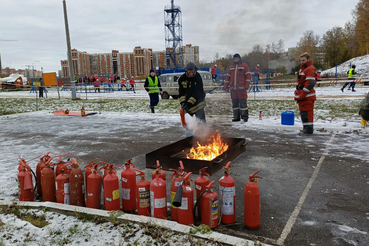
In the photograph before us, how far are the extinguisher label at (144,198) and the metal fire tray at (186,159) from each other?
1.69 m

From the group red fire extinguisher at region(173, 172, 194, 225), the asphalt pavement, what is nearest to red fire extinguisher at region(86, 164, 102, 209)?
red fire extinguisher at region(173, 172, 194, 225)

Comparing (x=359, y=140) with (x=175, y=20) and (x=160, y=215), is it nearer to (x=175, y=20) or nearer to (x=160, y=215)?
(x=160, y=215)

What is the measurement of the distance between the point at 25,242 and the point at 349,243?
335cm

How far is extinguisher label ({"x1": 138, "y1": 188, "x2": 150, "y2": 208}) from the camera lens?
3559mm

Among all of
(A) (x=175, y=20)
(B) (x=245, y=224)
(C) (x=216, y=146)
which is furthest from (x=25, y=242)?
(A) (x=175, y=20)

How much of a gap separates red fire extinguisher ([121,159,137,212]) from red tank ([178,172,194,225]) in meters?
0.78

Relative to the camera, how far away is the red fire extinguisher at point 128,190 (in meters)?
3.80

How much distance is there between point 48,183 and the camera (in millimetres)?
4070

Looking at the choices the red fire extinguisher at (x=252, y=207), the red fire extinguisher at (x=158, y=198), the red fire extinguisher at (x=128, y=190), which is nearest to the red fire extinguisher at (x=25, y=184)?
the red fire extinguisher at (x=128, y=190)

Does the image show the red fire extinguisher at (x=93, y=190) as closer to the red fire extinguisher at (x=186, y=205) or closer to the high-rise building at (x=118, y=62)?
the red fire extinguisher at (x=186, y=205)

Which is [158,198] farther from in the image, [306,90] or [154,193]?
[306,90]

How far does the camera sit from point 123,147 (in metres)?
7.51

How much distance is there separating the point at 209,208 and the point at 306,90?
553 centimetres

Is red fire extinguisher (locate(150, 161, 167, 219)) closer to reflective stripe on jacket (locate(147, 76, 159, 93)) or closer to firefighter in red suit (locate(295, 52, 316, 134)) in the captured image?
firefighter in red suit (locate(295, 52, 316, 134))
